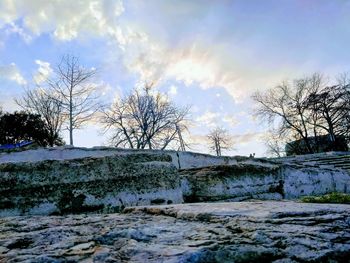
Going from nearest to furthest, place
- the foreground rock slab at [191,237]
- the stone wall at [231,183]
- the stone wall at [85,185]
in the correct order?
the foreground rock slab at [191,237] < the stone wall at [85,185] < the stone wall at [231,183]

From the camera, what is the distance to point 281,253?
54.6 inches

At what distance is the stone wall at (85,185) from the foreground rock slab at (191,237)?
1023 mm

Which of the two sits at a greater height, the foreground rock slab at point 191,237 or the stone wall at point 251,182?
the stone wall at point 251,182

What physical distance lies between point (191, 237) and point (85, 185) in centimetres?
186

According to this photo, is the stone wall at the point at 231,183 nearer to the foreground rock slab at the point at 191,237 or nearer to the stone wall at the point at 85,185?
the stone wall at the point at 85,185

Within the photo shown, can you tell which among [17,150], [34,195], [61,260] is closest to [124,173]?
[34,195]

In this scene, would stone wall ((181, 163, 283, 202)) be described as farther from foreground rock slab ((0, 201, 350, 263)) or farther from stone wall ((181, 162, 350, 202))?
foreground rock slab ((0, 201, 350, 263))

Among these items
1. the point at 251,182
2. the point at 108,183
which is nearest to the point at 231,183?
the point at 251,182

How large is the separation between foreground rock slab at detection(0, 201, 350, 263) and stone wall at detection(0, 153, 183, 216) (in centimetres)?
102

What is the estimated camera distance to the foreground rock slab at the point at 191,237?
4.40ft

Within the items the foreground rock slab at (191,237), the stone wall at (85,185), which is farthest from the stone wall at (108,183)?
the foreground rock slab at (191,237)

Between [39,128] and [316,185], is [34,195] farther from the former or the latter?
[39,128]

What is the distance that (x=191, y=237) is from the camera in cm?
151

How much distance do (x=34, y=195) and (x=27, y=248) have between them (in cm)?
165
